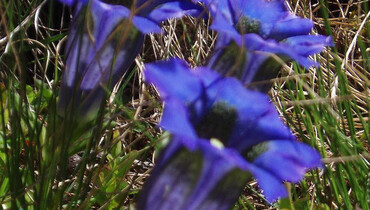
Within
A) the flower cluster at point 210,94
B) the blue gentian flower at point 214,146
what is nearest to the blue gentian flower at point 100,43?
the flower cluster at point 210,94

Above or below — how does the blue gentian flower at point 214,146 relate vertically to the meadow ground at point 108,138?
above

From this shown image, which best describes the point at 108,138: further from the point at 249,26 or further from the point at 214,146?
the point at 214,146

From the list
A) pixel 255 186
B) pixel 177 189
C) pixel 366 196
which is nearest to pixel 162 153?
pixel 177 189

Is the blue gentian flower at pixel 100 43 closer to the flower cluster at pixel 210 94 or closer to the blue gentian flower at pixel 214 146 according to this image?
the flower cluster at pixel 210 94

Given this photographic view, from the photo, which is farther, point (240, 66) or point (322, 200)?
point (322, 200)

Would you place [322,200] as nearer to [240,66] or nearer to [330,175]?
[330,175]

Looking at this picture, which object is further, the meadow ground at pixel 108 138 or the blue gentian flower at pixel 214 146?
the meadow ground at pixel 108 138
